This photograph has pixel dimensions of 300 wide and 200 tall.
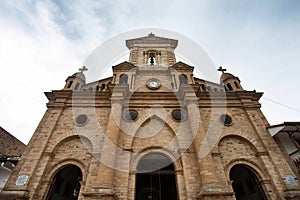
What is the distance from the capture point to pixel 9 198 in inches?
400

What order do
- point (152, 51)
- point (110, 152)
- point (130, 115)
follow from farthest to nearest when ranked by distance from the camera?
point (152, 51), point (130, 115), point (110, 152)

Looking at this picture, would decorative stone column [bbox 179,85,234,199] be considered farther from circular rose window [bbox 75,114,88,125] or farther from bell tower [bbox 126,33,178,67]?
circular rose window [bbox 75,114,88,125]

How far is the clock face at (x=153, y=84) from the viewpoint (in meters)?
16.2

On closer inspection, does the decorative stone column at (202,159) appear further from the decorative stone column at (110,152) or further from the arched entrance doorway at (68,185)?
the arched entrance doorway at (68,185)

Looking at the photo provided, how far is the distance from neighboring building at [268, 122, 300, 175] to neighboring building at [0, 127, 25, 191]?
18437 mm

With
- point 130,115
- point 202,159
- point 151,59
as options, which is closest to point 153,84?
point 130,115

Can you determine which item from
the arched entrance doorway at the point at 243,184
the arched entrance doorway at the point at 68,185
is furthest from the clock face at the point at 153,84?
the arched entrance doorway at the point at 243,184

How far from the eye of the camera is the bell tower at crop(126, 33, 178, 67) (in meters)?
20.1

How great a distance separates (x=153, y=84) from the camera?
53.8 feet

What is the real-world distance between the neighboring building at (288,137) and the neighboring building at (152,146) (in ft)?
2.38

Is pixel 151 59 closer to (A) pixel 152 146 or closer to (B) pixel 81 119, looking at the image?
(B) pixel 81 119

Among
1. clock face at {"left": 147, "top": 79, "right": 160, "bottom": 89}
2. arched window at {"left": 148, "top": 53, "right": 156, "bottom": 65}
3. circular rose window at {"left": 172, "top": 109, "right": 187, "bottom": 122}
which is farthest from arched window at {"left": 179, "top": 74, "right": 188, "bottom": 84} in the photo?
arched window at {"left": 148, "top": 53, "right": 156, "bottom": 65}

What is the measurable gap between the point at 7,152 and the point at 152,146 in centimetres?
1565

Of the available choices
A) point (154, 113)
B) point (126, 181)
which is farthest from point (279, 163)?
point (126, 181)
